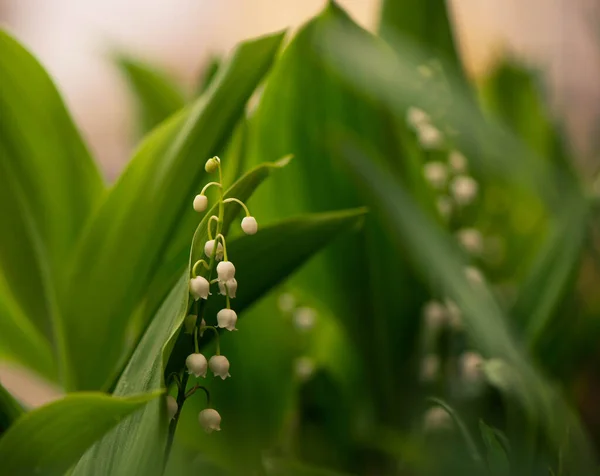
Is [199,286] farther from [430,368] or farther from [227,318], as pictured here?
[430,368]

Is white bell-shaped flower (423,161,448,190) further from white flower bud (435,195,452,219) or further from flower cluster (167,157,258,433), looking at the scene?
flower cluster (167,157,258,433)

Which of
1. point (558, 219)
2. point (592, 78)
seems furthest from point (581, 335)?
point (592, 78)

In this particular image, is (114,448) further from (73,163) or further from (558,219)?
(558,219)

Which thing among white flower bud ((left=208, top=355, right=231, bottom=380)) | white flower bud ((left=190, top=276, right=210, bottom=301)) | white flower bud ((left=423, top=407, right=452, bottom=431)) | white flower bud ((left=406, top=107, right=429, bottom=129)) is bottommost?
white flower bud ((left=423, top=407, right=452, bottom=431))

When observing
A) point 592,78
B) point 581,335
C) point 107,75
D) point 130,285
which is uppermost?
point 130,285

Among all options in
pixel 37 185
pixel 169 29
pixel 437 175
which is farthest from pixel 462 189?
pixel 169 29

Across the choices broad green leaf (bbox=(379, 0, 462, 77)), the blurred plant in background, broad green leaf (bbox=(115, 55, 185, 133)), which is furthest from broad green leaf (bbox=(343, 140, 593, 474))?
broad green leaf (bbox=(115, 55, 185, 133))
